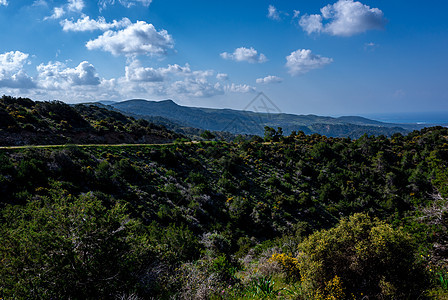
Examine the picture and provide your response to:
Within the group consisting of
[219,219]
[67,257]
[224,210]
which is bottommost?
[219,219]

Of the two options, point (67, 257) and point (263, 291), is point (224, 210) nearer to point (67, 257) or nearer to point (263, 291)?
point (263, 291)

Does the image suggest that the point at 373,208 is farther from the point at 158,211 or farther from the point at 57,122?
the point at 57,122

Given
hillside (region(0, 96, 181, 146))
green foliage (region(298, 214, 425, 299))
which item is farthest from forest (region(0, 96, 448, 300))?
hillside (region(0, 96, 181, 146))

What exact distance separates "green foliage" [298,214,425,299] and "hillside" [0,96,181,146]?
36.6 meters

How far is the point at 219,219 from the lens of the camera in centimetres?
2652

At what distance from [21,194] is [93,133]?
84.0 ft

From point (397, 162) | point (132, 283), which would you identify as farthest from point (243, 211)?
point (397, 162)

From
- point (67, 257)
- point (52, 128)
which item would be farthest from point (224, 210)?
point (52, 128)

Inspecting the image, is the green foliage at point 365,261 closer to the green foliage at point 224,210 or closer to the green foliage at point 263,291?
the green foliage at point 224,210

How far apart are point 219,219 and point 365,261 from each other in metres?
21.6

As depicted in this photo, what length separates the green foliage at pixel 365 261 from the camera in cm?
584

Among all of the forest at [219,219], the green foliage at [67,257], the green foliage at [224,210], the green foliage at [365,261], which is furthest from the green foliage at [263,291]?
the green foliage at [67,257]

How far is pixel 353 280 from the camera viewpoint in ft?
21.0

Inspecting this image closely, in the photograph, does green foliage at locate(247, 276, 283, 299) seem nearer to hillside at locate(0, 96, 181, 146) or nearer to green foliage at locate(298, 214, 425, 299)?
green foliage at locate(298, 214, 425, 299)
